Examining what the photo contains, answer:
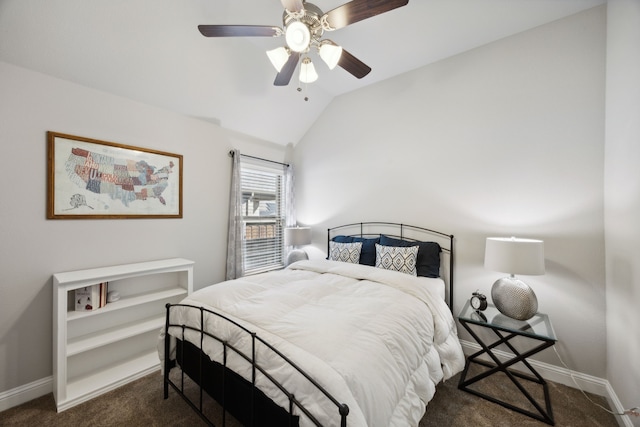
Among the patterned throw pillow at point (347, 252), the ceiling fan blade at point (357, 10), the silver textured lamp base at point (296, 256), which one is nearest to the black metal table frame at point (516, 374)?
the patterned throw pillow at point (347, 252)

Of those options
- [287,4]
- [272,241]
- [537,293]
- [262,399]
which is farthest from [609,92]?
[272,241]

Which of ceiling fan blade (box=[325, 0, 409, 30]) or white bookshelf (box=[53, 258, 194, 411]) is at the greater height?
ceiling fan blade (box=[325, 0, 409, 30])

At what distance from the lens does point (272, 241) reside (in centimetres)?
393

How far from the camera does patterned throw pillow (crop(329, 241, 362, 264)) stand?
2963 millimetres

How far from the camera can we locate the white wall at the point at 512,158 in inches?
79.1

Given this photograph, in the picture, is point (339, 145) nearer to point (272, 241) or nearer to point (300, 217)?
point (300, 217)

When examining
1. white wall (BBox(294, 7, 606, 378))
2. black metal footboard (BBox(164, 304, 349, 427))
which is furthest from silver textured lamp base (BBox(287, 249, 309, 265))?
black metal footboard (BBox(164, 304, 349, 427))

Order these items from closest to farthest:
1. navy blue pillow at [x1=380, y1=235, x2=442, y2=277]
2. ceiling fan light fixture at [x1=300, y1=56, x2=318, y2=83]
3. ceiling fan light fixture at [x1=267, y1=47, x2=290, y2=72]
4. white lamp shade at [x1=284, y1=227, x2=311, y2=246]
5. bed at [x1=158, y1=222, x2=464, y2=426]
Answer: bed at [x1=158, y1=222, x2=464, y2=426]
ceiling fan light fixture at [x1=267, y1=47, x2=290, y2=72]
ceiling fan light fixture at [x1=300, y1=56, x2=318, y2=83]
navy blue pillow at [x1=380, y1=235, x2=442, y2=277]
white lamp shade at [x1=284, y1=227, x2=311, y2=246]

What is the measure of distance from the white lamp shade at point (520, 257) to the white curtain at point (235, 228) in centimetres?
275

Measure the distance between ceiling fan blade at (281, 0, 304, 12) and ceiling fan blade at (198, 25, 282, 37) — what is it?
188mm

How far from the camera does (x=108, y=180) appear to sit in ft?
7.58

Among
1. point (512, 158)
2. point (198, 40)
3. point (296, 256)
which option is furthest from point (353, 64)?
point (296, 256)

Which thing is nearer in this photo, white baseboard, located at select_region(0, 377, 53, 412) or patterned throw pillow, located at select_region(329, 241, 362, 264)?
white baseboard, located at select_region(0, 377, 53, 412)

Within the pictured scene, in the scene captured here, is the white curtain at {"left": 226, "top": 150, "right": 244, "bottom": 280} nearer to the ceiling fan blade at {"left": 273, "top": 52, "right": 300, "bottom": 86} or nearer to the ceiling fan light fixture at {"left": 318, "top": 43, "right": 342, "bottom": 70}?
the ceiling fan blade at {"left": 273, "top": 52, "right": 300, "bottom": 86}
